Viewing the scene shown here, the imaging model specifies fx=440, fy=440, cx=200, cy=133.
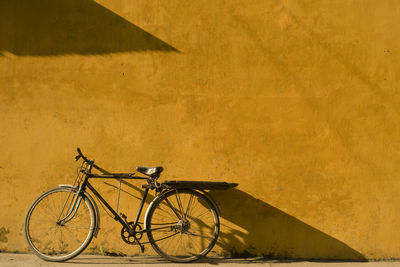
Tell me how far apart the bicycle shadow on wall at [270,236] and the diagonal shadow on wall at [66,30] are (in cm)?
208

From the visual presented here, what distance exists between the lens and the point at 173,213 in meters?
5.23

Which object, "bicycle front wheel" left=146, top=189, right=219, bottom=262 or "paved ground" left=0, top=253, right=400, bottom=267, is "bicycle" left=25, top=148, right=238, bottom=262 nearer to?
"bicycle front wheel" left=146, top=189, right=219, bottom=262

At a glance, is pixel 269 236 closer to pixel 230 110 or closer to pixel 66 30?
pixel 230 110

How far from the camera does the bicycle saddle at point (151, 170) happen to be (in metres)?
4.89

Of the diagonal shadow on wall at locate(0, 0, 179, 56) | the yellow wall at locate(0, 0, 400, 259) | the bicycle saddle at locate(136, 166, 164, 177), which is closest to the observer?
the bicycle saddle at locate(136, 166, 164, 177)

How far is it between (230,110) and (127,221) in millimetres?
1804

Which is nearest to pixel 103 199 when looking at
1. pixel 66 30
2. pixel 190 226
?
pixel 190 226

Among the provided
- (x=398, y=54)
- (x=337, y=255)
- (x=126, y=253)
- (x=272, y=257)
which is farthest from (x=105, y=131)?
(x=398, y=54)

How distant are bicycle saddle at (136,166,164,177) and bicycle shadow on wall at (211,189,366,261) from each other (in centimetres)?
90

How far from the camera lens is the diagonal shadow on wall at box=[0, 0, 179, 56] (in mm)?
5297

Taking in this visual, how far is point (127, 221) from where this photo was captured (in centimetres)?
525

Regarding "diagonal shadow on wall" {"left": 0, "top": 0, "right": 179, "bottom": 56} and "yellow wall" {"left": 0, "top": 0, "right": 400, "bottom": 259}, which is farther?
"diagonal shadow on wall" {"left": 0, "top": 0, "right": 179, "bottom": 56}

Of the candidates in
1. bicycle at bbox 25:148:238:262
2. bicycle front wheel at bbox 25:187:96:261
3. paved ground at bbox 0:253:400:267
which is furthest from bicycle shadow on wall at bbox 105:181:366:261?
bicycle front wheel at bbox 25:187:96:261

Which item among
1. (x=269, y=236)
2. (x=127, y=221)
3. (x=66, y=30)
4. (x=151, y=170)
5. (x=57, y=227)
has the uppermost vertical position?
(x=66, y=30)
